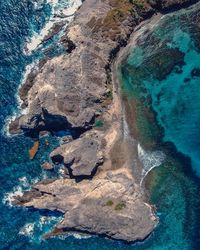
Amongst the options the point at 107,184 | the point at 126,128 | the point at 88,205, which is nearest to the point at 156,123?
the point at 126,128

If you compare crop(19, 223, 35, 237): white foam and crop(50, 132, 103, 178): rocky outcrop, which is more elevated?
crop(50, 132, 103, 178): rocky outcrop

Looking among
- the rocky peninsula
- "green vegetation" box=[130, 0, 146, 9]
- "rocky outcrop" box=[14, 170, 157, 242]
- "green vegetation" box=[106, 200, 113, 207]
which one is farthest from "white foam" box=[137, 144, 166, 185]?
"green vegetation" box=[130, 0, 146, 9]

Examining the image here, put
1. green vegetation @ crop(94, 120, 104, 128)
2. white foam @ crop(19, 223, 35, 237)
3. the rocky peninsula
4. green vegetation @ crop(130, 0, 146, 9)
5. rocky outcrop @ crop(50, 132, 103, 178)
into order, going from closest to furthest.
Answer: the rocky peninsula < rocky outcrop @ crop(50, 132, 103, 178) < green vegetation @ crop(130, 0, 146, 9) < green vegetation @ crop(94, 120, 104, 128) < white foam @ crop(19, 223, 35, 237)

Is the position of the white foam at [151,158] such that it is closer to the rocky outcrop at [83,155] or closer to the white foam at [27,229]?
the rocky outcrop at [83,155]

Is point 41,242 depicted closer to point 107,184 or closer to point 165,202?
point 107,184

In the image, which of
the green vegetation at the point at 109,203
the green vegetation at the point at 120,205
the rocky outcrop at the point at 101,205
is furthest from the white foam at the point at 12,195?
the green vegetation at the point at 120,205

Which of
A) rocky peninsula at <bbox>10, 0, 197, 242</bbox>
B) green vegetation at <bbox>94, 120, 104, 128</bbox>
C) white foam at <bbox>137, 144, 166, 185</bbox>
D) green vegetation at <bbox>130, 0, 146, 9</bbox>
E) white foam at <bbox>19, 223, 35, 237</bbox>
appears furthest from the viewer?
white foam at <bbox>19, 223, 35, 237</bbox>

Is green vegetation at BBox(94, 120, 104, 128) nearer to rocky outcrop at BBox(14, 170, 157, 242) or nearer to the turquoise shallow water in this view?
the turquoise shallow water

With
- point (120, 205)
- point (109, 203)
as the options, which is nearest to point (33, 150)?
point (109, 203)
